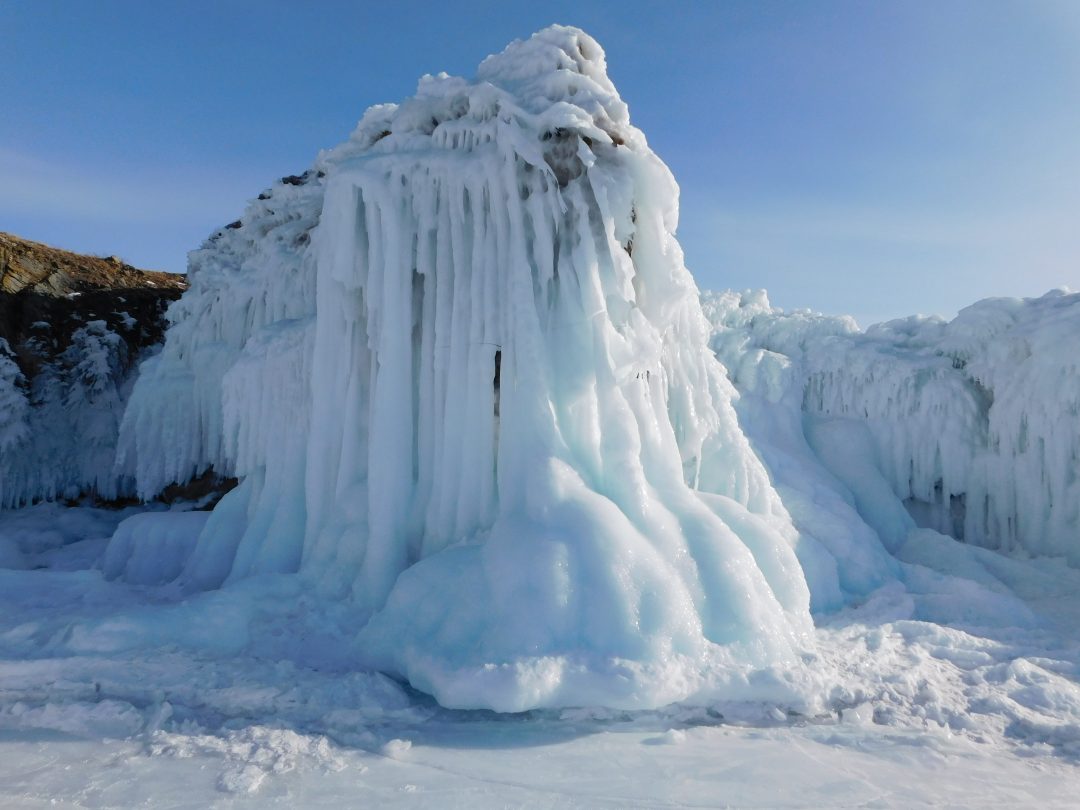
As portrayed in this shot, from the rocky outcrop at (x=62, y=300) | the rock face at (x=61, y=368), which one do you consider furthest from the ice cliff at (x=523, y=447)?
the rocky outcrop at (x=62, y=300)

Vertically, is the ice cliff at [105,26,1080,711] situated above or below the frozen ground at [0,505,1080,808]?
above

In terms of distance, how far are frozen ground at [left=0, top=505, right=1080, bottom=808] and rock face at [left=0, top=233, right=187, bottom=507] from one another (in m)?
11.7

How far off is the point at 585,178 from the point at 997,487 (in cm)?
1223

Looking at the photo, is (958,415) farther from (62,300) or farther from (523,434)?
(62,300)

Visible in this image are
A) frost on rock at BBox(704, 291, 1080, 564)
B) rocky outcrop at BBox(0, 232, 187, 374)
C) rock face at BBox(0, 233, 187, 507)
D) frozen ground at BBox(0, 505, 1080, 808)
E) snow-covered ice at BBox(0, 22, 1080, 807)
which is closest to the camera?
frozen ground at BBox(0, 505, 1080, 808)

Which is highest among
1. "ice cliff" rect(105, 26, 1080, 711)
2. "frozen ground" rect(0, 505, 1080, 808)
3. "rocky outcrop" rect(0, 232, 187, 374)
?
"rocky outcrop" rect(0, 232, 187, 374)

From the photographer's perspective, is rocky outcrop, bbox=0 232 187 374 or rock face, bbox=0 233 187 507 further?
rocky outcrop, bbox=0 232 187 374

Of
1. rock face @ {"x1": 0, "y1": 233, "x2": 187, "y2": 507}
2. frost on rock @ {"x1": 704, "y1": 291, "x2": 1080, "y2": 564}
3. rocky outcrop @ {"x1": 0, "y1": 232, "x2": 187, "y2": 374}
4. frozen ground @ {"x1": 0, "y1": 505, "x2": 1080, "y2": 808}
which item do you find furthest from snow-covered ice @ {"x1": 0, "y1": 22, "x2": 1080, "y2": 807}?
rocky outcrop @ {"x1": 0, "y1": 232, "x2": 187, "y2": 374}

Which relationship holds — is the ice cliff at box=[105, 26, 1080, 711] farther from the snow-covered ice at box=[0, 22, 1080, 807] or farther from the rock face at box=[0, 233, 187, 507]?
the rock face at box=[0, 233, 187, 507]

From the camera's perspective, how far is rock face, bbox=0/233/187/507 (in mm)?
17797

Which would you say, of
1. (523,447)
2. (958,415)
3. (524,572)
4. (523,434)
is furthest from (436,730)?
(958,415)

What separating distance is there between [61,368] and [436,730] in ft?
62.4

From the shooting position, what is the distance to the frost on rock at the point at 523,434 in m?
5.95

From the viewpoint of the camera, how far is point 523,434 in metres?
7.28
